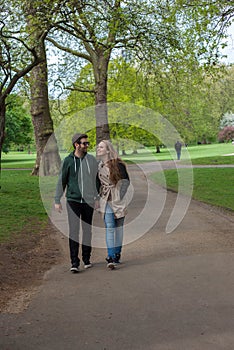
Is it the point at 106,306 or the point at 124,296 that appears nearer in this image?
the point at 106,306

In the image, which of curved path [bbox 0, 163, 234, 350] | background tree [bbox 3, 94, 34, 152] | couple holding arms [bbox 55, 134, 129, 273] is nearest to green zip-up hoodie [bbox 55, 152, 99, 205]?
couple holding arms [bbox 55, 134, 129, 273]

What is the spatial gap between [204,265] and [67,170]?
2530 millimetres

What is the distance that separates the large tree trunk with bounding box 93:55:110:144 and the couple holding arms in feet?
30.4

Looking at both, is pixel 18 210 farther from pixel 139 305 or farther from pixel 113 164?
pixel 139 305

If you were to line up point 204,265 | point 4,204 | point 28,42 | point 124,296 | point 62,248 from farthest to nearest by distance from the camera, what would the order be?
point 4,204 → point 28,42 → point 62,248 → point 204,265 → point 124,296

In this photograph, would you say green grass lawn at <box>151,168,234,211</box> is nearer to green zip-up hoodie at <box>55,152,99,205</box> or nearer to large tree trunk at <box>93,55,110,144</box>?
large tree trunk at <box>93,55,110,144</box>

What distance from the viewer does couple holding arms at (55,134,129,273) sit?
7.76 metres

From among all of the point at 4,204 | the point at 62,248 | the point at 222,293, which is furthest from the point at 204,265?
the point at 4,204

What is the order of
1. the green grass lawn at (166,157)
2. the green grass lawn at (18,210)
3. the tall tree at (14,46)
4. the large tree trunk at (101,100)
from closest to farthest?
1. the green grass lawn at (18,210)
2. the tall tree at (14,46)
3. the large tree trunk at (101,100)
4. the green grass lawn at (166,157)

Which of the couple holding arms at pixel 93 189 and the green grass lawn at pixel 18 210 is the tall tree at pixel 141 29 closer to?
the green grass lawn at pixel 18 210

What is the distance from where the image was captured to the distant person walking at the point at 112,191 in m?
7.75

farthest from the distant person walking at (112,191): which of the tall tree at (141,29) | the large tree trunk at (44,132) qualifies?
the large tree trunk at (44,132)

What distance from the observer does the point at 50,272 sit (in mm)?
7594

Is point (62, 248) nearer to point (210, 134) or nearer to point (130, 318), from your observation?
point (130, 318)
